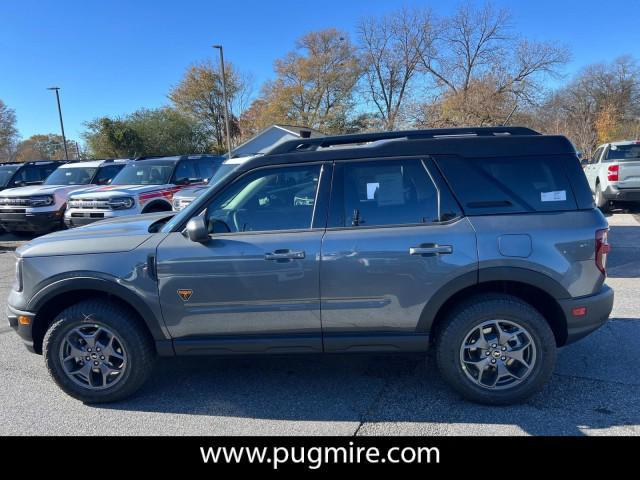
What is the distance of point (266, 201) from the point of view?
3.33 metres

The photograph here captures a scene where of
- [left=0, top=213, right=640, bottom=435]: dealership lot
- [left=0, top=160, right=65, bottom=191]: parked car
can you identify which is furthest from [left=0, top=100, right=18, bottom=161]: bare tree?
[left=0, top=213, right=640, bottom=435]: dealership lot

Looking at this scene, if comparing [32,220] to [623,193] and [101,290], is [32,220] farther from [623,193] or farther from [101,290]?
[623,193]

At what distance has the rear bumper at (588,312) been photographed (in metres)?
3.08

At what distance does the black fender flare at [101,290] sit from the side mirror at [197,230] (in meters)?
0.61

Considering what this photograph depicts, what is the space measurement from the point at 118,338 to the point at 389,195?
2.20 metres

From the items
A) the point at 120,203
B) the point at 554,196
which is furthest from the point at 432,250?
the point at 120,203

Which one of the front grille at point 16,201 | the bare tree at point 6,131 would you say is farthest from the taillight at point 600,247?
the bare tree at point 6,131

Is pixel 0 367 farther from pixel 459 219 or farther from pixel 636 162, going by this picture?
pixel 636 162

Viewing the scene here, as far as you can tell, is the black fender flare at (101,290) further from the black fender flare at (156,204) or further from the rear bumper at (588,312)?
the black fender flare at (156,204)

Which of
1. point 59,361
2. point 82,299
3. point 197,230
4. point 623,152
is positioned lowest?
point 59,361

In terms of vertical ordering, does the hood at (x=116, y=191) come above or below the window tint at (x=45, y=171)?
below

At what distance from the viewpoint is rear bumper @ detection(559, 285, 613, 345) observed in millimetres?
3076

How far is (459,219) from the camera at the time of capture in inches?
122

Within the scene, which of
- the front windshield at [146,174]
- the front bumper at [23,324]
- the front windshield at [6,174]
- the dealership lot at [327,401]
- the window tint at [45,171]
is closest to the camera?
the dealership lot at [327,401]
